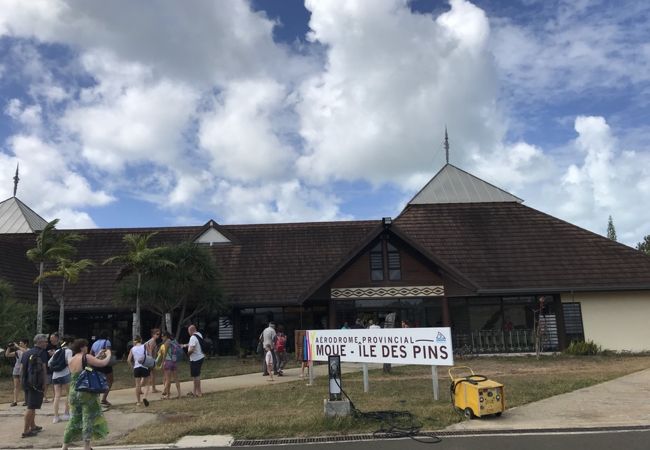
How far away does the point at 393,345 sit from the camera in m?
11.2

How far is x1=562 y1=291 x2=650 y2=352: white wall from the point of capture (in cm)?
2239

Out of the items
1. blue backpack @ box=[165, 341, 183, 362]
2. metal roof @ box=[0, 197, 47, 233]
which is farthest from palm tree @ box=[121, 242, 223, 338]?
metal roof @ box=[0, 197, 47, 233]

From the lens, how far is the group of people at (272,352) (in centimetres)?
1591

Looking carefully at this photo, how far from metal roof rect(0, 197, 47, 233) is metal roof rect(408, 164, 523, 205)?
21.1 metres

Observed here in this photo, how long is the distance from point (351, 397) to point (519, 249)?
1541 centimetres

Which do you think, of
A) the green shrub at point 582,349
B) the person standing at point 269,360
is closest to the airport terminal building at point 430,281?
the green shrub at point 582,349

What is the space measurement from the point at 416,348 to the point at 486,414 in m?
2.08

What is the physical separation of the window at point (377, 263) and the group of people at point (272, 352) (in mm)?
6454

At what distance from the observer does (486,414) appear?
9133 mm

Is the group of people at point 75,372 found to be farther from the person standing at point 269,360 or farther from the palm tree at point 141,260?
the palm tree at point 141,260

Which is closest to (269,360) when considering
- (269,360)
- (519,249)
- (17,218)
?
(269,360)

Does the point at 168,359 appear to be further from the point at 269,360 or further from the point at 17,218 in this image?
the point at 17,218

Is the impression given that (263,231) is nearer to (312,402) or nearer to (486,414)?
(312,402)

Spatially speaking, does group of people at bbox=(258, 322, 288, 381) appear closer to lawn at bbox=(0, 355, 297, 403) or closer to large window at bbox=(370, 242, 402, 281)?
lawn at bbox=(0, 355, 297, 403)
